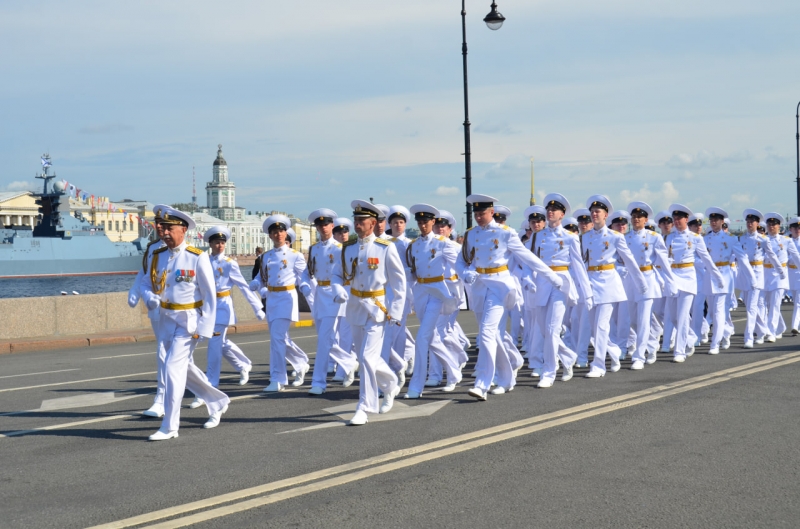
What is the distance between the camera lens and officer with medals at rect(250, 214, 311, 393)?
10.5 metres

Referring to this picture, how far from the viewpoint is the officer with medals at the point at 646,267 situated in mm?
11953

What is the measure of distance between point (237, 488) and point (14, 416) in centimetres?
409

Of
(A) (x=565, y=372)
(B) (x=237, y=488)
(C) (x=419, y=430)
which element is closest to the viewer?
(B) (x=237, y=488)

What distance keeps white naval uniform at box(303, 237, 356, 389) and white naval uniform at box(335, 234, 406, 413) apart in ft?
4.47

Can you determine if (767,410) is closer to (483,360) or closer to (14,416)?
(483,360)

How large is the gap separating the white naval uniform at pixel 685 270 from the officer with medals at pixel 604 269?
129 cm

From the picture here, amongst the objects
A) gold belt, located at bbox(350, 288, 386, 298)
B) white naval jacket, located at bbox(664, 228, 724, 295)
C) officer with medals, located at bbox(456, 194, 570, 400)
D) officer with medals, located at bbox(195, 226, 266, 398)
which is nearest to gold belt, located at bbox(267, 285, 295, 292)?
officer with medals, located at bbox(195, 226, 266, 398)

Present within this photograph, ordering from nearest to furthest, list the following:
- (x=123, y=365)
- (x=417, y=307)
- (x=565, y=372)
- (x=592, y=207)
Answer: (x=417, y=307) → (x=565, y=372) → (x=592, y=207) → (x=123, y=365)

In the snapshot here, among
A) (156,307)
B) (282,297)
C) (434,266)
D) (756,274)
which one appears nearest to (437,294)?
(434,266)

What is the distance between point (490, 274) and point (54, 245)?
8289 centimetres

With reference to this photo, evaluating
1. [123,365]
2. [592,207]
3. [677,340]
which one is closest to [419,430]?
[592,207]

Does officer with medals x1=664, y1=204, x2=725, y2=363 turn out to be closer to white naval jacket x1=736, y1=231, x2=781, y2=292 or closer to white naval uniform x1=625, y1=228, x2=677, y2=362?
white naval uniform x1=625, y1=228, x2=677, y2=362

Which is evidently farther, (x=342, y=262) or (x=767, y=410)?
(x=342, y=262)

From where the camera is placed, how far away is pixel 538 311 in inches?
405
